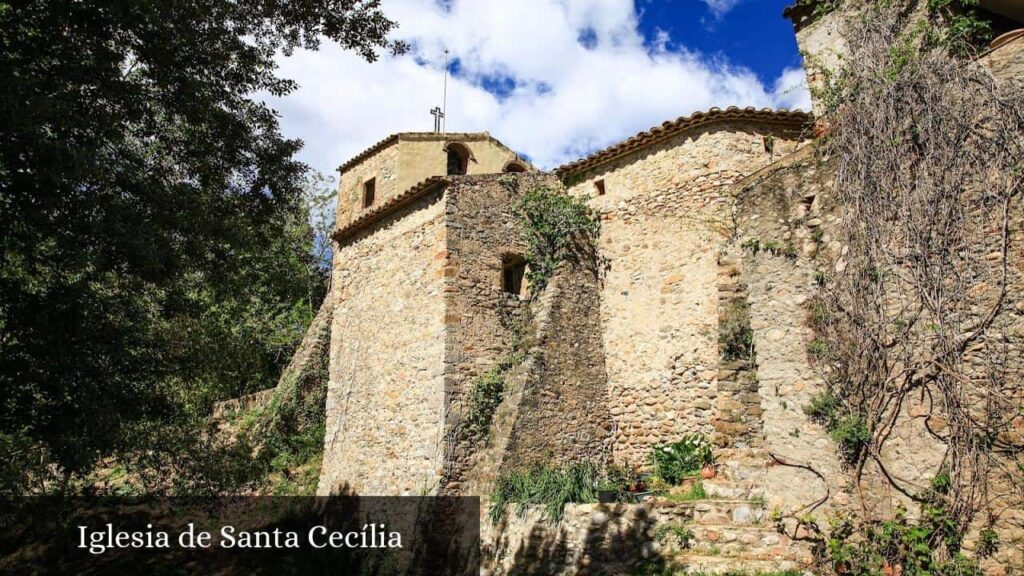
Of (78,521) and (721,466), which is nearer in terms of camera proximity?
(721,466)

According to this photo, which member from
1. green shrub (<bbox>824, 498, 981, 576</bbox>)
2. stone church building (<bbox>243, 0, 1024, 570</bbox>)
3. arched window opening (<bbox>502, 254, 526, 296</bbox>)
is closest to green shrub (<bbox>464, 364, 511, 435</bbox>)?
stone church building (<bbox>243, 0, 1024, 570</bbox>)

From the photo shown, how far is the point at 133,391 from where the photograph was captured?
23.4 feet

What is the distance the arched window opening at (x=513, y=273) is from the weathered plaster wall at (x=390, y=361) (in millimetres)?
1600

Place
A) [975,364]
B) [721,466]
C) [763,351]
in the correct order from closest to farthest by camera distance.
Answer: [975,364] < [763,351] < [721,466]

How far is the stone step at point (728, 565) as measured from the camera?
6883 millimetres

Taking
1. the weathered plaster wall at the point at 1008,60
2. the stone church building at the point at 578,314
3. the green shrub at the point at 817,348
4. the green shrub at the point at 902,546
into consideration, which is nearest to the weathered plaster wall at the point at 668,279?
the stone church building at the point at 578,314

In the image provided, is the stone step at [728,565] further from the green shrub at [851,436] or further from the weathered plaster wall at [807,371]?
the green shrub at [851,436]

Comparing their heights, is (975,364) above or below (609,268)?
below

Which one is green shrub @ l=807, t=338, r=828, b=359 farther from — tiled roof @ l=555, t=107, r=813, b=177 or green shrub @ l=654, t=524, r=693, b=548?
tiled roof @ l=555, t=107, r=813, b=177

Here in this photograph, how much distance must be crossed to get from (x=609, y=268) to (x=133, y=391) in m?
8.57

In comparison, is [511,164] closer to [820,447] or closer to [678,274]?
[678,274]

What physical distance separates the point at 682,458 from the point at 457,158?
1178cm

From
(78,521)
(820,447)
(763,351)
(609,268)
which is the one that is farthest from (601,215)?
(78,521)

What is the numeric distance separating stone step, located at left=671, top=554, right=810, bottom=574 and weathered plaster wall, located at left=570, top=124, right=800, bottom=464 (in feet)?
9.95
